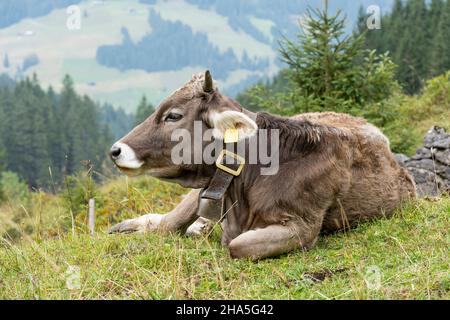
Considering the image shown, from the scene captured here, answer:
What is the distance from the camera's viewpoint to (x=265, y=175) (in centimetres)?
662

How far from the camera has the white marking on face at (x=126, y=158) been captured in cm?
634

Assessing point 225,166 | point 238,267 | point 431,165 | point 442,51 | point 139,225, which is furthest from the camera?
point 442,51

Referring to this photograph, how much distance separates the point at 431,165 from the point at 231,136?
625cm

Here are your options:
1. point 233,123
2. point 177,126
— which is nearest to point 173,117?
point 177,126

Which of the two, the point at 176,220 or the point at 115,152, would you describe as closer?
the point at 115,152

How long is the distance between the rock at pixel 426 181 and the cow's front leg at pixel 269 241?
4.51 meters

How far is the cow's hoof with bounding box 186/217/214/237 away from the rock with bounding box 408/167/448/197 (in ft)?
14.2

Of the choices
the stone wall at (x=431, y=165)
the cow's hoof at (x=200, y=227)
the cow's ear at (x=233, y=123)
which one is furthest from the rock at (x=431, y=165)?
the cow's ear at (x=233, y=123)

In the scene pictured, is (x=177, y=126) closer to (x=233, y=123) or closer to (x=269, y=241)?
(x=233, y=123)
